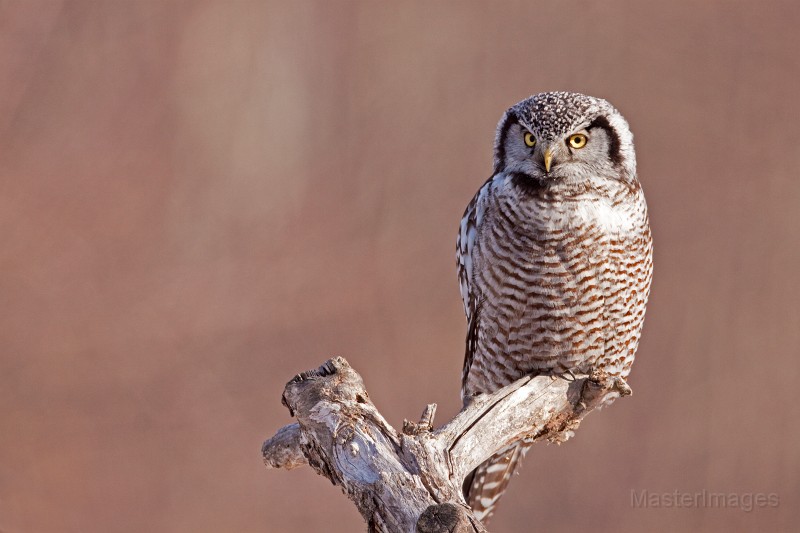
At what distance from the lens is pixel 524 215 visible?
7.75ft

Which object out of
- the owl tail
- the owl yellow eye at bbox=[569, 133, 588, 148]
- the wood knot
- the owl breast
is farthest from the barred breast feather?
the wood knot

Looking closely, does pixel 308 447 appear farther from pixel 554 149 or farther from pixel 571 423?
pixel 554 149

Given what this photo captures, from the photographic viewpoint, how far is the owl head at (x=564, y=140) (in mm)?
2270

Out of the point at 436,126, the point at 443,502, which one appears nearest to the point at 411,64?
the point at 436,126

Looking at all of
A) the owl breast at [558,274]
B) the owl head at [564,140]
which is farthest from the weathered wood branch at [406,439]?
the owl head at [564,140]

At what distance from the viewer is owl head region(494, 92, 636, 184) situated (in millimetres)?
2270

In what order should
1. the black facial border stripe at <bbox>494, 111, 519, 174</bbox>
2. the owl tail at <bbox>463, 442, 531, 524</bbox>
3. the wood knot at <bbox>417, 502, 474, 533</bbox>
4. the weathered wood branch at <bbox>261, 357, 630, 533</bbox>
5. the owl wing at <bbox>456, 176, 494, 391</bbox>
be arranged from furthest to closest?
the owl tail at <bbox>463, 442, 531, 524</bbox>, the owl wing at <bbox>456, 176, 494, 391</bbox>, the black facial border stripe at <bbox>494, 111, 519, 174</bbox>, the weathered wood branch at <bbox>261, 357, 630, 533</bbox>, the wood knot at <bbox>417, 502, 474, 533</bbox>

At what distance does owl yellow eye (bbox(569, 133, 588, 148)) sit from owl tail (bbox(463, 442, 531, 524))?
97 cm

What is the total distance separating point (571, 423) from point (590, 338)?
0.80ft

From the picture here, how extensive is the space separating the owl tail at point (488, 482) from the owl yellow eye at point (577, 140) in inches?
38.3

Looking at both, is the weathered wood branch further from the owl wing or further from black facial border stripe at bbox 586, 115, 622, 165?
black facial border stripe at bbox 586, 115, 622, 165

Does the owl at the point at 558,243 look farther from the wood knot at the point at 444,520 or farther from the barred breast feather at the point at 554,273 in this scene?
the wood knot at the point at 444,520

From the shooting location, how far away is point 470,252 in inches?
99.8

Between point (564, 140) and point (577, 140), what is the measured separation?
52mm
